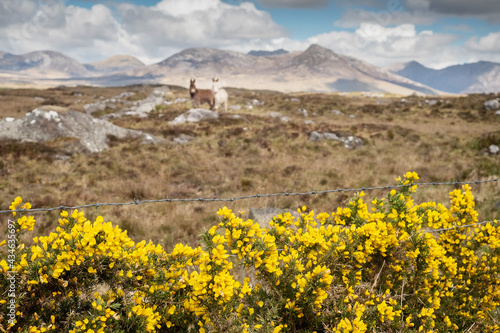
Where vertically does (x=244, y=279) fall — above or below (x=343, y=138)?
below

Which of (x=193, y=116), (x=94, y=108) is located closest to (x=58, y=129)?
(x=193, y=116)

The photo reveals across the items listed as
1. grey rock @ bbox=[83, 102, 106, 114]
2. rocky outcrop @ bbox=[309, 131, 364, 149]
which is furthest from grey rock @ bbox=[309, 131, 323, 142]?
grey rock @ bbox=[83, 102, 106, 114]

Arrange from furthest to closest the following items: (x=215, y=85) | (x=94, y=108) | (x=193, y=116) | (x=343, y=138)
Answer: (x=94, y=108) < (x=215, y=85) < (x=193, y=116) < (x=343, y=138)

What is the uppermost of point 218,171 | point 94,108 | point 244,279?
point 94,108

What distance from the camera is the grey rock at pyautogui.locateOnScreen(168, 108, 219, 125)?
78.0 ft

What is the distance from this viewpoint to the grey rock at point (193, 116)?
23770 millimetres

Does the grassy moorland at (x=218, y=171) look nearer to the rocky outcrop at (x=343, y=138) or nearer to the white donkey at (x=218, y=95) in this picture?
the rocky outcrop at (x=343, y=138)

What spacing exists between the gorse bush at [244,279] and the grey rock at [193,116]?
21409 mm

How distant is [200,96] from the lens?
28.3m

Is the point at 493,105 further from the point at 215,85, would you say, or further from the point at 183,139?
the point at 183,139

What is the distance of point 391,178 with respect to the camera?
424 inches

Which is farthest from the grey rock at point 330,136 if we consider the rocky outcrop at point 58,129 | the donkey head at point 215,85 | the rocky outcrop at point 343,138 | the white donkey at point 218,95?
the donkey head at point 215,85

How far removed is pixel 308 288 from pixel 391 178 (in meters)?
9.54

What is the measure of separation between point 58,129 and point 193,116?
1087cm
